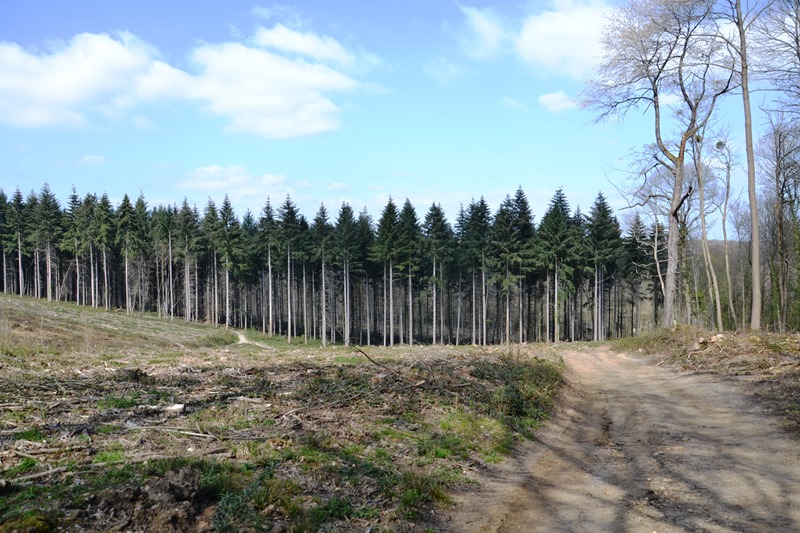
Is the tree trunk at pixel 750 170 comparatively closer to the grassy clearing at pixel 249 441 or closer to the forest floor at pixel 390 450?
the forest floor at pixel 390 450

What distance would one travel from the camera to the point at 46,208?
2719 inches

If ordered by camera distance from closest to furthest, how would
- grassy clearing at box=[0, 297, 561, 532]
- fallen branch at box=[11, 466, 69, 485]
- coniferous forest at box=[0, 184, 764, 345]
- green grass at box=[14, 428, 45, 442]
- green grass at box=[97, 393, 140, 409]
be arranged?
grassy clearing at box=[0, 297, 561, 532]
fallen branch at box=[11, 466, 69, 485]
green grass at box=[14, 428, 45, 442]
green grass at box=[97, 393, 140, 409]
coniferous forest at box=[0, 184, 764, 345]

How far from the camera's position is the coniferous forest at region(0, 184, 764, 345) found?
49.2 metres

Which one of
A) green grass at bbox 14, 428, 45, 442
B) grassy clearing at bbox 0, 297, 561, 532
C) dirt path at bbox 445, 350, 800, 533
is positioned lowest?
dirt path at bbox 445, 350, 800, 533

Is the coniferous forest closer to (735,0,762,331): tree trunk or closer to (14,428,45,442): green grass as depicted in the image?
(735,0,762,331): tree trunk

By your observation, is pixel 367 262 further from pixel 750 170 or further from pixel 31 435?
pixel 31 435

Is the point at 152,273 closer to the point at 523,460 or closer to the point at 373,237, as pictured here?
the point at 373,237

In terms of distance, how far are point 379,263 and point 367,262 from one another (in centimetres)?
204

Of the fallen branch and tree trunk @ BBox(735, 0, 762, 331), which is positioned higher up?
tree trunk @ BBox(735, 0, 762, 331)

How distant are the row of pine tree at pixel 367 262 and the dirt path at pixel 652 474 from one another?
2905 centimetres

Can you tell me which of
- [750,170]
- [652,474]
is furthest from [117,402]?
[750,170]

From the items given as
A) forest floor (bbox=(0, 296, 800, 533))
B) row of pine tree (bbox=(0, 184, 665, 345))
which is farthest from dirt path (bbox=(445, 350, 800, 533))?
row of pine tree (bbox=(0, 184, 665, 345))

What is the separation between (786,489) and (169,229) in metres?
69.0

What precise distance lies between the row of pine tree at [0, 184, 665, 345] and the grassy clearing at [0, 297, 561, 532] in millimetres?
31064
